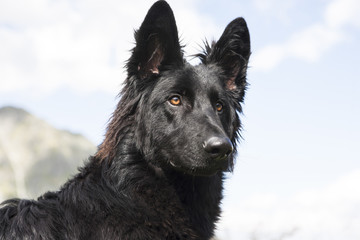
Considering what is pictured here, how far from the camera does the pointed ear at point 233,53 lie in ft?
19.6

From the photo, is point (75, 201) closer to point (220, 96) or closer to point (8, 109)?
point (220, 96)

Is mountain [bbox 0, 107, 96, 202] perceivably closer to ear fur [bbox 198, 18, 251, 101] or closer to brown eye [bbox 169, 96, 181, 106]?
ear fur [bbox 198, 18, 251, 101]

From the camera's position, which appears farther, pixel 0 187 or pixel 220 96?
pixel 0 187

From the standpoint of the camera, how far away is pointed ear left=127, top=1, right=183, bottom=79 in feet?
17.6

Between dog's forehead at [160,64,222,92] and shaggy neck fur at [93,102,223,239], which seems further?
dog's forehead at [160,64,222,92]

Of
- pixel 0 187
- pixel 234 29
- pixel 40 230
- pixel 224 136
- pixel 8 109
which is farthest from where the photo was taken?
pixel 8 109

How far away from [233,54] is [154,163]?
1.85 metres

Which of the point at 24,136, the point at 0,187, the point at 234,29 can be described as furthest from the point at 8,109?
the point at 234,29

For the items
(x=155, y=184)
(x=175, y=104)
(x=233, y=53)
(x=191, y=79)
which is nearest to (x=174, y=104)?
(x=175, y=104)

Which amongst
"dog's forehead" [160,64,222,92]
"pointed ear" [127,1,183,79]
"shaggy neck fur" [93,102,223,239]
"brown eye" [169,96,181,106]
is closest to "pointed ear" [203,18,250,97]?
"dog's forehead" [160,64,222,92]

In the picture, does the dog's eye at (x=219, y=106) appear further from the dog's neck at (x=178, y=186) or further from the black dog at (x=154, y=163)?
the dog's neck at (x=178, y=186)

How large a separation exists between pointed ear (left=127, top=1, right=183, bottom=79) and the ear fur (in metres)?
0.65

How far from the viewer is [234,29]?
597 centimetres

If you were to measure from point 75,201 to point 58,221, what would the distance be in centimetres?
26
